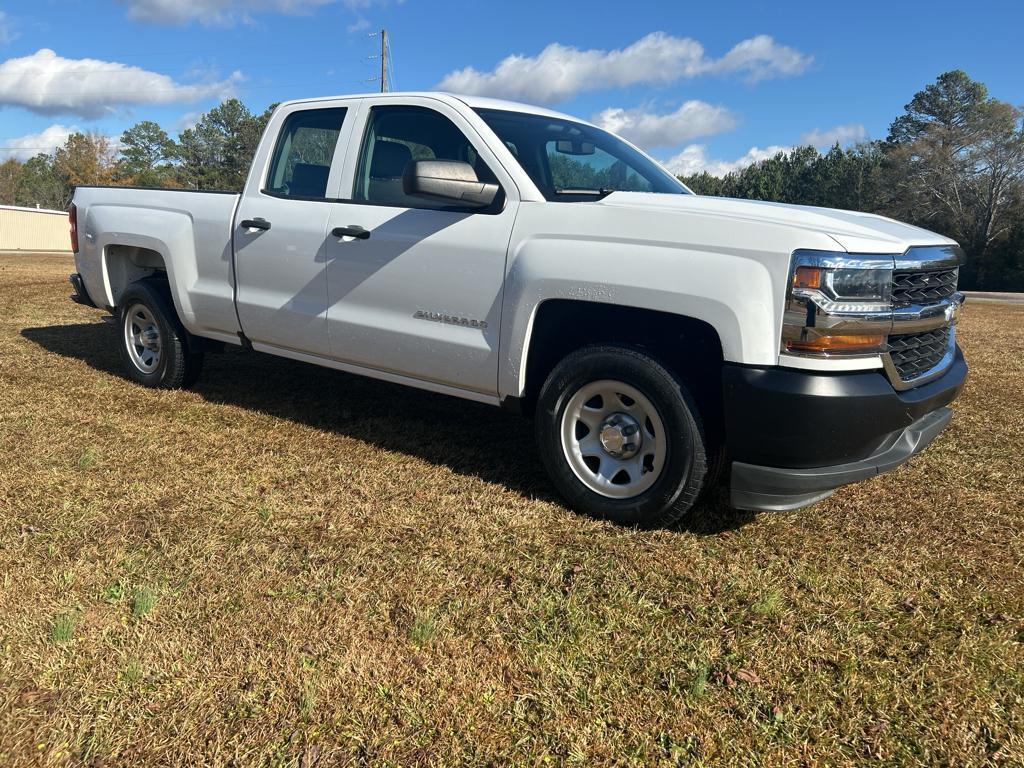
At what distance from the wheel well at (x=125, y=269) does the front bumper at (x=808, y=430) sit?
15.0ft

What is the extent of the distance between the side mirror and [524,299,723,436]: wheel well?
2.05 feet

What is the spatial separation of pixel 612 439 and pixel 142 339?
4085 mm

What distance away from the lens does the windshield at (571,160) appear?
13.0 feet

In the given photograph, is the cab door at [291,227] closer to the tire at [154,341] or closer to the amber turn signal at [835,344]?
the tire at [154,341]

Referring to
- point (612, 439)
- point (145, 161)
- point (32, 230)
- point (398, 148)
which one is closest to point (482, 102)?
point (398, 148)

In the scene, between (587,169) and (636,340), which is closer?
(636,340)

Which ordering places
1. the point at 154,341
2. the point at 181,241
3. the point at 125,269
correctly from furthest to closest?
the point at 125,269
the point at 154,341
the point at 181,241

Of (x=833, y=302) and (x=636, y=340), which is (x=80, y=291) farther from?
(x=833, y=302)

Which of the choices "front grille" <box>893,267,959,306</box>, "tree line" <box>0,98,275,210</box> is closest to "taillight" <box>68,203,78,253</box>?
"front grille" <box>893,267,959,306</box>

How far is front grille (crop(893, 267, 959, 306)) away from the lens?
3154 millimetres

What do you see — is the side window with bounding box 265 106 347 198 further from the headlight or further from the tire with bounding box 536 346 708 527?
the headlight

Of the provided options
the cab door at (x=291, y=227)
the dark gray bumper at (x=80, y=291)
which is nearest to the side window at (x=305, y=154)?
the cab door at (x=291, y=227)

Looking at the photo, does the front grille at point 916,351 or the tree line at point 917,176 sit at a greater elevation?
the tree line at point 917,176

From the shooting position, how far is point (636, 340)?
3639 millimetres
